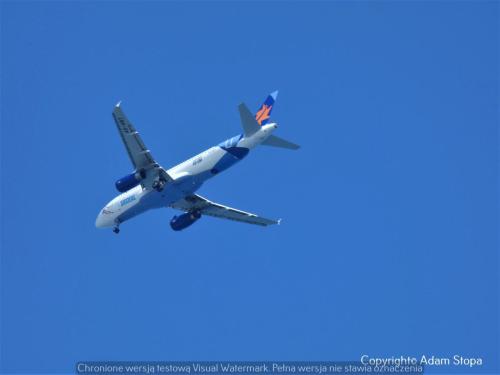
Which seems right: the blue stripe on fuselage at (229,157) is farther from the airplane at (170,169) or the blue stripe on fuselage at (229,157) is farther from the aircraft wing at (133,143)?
the aircraft wing at (133,143)

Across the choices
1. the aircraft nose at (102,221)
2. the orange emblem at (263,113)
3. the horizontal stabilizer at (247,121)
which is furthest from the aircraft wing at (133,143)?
the aircraft nose at (102,221)

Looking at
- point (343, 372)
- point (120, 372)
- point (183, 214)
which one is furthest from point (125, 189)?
point (343, 372)

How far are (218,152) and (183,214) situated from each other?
35.1 ft

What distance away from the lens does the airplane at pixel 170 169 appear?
67250 mm

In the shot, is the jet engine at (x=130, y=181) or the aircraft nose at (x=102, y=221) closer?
the jet engine at (x=130, y=181)

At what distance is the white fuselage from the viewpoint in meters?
68.2

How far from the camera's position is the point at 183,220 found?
254ft

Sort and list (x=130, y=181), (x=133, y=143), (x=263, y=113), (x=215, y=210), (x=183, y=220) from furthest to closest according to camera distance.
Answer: (x=215, y=210) → (x=183, y=220) → (x=263, y=113) → (x=130, y=181) → (x=133, y=143)

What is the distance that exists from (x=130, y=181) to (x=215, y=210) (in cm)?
1180

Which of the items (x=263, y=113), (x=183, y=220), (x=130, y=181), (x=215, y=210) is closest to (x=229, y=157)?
(x=263, y=113)

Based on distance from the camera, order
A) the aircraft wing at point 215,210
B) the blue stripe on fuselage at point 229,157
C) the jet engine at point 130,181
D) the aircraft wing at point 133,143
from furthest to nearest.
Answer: the aircraft wing at point 215,210 < the jet engine at point 130,181 < the blue stripe on fuselage at point 229,157 < the aircraft wing at point 133,143

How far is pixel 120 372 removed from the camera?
203 feet

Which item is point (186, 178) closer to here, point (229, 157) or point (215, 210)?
point (229, 157)

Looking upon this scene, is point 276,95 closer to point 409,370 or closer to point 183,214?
point 183,214
